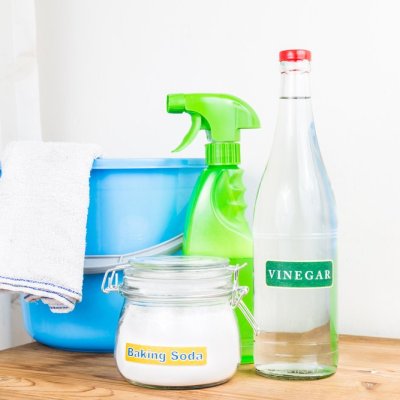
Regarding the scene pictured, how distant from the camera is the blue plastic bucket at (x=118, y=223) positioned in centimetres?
88

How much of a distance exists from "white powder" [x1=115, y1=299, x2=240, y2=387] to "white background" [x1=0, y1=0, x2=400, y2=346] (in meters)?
0.30

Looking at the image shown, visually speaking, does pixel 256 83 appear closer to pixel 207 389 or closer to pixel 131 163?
pixel 131 163

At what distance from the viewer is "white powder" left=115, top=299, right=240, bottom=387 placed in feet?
2.32

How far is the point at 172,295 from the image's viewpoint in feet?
2.40

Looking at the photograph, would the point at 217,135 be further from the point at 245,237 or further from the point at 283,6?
the point at 283,6

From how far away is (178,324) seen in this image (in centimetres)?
71

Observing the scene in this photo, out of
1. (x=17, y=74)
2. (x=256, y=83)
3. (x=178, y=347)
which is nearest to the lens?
(x=178, y=347)

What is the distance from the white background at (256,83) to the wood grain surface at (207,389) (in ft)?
0.44

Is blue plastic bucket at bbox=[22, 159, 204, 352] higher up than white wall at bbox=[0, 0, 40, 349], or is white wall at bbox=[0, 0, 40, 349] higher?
white wall at bbox=[0, 0, 40, 349]

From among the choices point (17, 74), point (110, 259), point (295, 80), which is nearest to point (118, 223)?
point (110, 259)

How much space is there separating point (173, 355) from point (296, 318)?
14 centimetres

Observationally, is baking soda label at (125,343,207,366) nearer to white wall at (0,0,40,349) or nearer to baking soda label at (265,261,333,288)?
baking soda label at (265,261,333,288)

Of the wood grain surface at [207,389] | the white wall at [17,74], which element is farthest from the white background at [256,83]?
A: the wood grain surface at [207,389]

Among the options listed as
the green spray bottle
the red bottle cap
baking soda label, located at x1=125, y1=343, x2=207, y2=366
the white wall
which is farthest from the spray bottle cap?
the white wall
